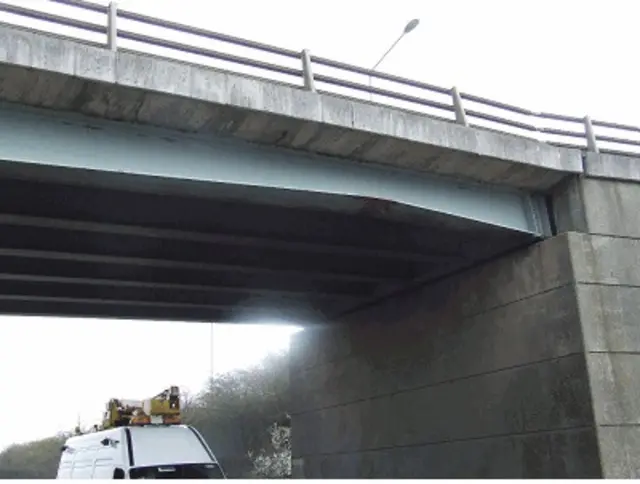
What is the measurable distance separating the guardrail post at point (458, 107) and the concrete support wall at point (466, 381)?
2.91 meters

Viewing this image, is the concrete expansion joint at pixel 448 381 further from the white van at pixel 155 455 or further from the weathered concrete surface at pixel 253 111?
the white van at pixel 155 455

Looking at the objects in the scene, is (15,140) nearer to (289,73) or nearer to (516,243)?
(289,73)

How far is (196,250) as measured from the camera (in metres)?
15.1

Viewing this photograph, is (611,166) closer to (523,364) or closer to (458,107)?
(458,107)

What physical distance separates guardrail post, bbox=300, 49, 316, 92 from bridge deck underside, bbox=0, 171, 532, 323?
2.31m

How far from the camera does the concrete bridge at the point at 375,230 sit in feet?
32.9

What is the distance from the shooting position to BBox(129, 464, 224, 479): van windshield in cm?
1206

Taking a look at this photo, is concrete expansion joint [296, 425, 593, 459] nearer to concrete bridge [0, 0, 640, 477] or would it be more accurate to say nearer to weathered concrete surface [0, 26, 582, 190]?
concrete bridge [0, 0, 640, 477]

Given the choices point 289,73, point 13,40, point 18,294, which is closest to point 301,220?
point 289,73

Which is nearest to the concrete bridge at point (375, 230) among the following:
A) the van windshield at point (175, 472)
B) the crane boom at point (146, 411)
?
the crane boom at point (146, 411)

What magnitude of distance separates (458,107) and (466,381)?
5.93m

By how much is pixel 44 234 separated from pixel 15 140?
4475 mm

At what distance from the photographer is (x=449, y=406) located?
15.4m

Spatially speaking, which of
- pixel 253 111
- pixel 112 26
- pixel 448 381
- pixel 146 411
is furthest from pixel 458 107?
pixel 146 411
